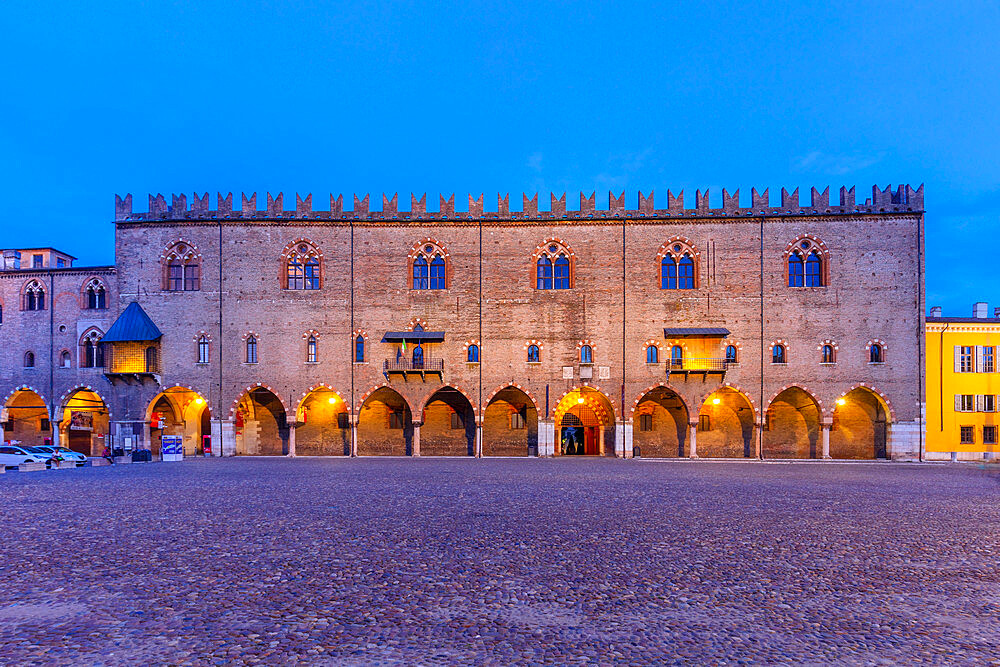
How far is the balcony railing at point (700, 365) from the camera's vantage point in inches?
1137

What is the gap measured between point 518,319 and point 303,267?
12.3 m

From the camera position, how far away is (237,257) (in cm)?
3061

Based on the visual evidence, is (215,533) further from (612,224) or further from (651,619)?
(612,224)

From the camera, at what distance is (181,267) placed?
1215 inches

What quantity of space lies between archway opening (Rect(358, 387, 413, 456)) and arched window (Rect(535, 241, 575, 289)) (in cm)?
1084

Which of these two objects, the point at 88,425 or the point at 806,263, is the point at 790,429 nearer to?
the point at 806,263

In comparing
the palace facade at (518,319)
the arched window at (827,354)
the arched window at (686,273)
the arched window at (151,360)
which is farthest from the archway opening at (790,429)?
the arched window at (151,360)

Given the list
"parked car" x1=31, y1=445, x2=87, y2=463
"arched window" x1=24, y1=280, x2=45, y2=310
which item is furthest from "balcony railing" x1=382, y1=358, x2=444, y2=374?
"arched window" x1=24, y1=280, x2=45, y2=310

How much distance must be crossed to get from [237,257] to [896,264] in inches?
1382

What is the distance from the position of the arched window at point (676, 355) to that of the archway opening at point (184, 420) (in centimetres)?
2610

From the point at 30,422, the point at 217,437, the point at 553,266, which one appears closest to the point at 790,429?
the point at 553,266

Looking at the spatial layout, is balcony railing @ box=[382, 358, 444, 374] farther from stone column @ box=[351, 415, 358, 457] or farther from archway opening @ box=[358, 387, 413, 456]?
archway opening @ box=[358, 387, 413, 456]

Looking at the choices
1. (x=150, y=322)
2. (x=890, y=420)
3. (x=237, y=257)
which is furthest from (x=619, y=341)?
(x=150, y=322)

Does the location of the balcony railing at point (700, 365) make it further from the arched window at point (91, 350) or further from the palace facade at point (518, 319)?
the arched window at point (91, 350)
